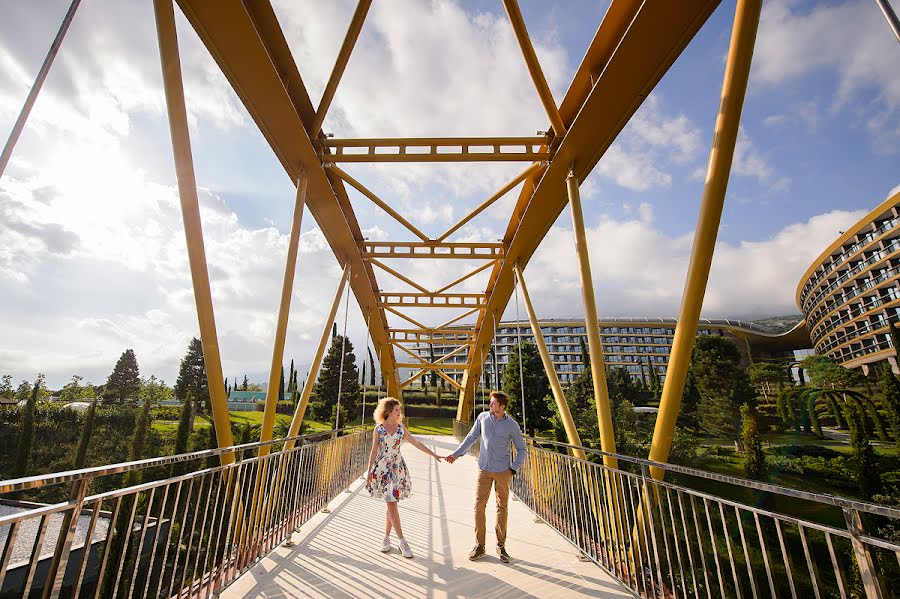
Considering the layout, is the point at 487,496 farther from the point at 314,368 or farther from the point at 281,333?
the point at 314,368

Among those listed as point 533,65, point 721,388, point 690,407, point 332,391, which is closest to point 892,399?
point 721,388

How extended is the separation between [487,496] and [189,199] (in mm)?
4092

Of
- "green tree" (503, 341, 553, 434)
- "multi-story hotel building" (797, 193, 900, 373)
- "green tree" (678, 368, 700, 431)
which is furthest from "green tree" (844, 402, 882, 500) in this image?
"multi-story hotel building" (797, 193, 900, 373)

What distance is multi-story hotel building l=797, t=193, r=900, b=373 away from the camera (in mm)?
37838

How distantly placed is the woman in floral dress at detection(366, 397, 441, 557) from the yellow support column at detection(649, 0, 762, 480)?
246cm

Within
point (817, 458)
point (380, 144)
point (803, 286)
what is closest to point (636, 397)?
point (817, 458)

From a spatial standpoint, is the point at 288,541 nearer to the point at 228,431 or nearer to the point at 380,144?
the point at 228,431

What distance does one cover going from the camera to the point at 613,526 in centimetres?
393

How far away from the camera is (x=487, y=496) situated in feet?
13.2

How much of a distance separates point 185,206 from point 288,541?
3512mm

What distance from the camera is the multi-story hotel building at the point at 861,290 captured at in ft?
124

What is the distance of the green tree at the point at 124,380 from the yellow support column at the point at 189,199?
5095 centimetres

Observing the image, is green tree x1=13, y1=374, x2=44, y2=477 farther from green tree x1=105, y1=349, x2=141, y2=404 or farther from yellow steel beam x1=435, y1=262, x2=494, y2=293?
yellow steel beam x1=435, y1=262, x2=494, y2=293

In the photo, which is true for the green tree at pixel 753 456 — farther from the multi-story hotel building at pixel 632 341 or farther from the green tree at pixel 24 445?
the multi-story hotel building at pixel 632 341
